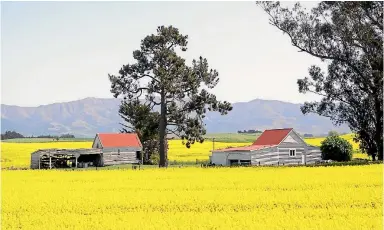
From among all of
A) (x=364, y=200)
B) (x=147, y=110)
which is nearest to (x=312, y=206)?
(x=364, y=200)

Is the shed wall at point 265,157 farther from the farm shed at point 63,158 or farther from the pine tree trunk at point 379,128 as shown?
the farm shed at point 63,158

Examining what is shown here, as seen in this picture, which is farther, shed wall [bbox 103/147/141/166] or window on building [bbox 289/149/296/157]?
shed wall [bbox 103/147/141/166]

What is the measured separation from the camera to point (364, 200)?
25.5 meters

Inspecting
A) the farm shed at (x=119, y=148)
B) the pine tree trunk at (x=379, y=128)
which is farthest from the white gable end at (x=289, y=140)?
the pine tree trunk at (x=379, y=128)

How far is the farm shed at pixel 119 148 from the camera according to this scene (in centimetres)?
8806

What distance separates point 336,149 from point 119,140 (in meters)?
32.4

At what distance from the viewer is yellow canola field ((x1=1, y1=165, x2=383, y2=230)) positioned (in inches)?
783

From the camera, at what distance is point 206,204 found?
25359 mm

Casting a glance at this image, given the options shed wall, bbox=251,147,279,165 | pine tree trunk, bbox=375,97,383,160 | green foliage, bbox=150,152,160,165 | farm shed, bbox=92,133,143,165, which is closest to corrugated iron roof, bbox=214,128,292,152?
shed wall, bbox=251,147,279,165

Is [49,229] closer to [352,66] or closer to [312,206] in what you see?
[312,206]

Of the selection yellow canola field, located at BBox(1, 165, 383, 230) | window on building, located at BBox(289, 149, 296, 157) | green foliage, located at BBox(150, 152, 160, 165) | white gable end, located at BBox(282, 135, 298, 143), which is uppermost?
white gable end, located at BBox(282, 135, 298, 143)

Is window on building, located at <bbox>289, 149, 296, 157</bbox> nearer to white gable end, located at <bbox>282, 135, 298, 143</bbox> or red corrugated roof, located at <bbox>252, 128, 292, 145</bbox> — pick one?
white gable end, located at <bbox>282, 135, 298, 143</bbox>

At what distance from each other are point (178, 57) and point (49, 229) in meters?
45.2

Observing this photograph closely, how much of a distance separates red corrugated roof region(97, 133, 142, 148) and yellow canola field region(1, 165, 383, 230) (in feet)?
169
